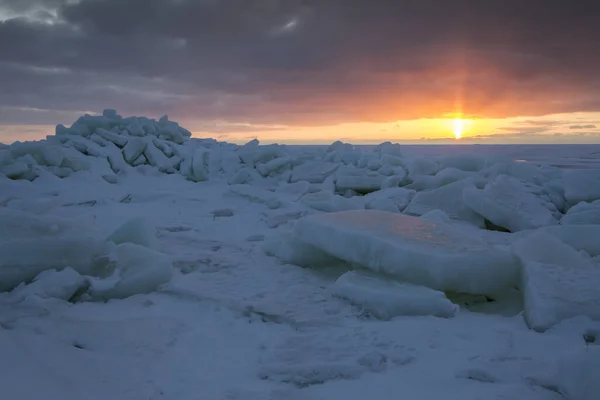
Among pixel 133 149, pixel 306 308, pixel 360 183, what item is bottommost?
pixel 306 308

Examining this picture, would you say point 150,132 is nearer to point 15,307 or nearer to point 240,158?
point 240,158

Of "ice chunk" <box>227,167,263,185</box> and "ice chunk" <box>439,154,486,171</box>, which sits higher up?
"ice chunk" <box>439,154,486,171</box>

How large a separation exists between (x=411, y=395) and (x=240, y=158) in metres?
6.51

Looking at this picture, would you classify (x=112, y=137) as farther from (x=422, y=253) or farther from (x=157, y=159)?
(x=422, y=253)

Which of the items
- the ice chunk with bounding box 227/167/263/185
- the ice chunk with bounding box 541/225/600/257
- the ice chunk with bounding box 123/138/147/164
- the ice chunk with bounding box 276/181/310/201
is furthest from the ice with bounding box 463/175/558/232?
the ice chunk with bounding box 123/138/147/164

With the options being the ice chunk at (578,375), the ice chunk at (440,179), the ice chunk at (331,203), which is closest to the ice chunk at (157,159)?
the ice chunk at (331,203)

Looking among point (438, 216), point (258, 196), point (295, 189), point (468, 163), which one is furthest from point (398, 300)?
point (468, 163)

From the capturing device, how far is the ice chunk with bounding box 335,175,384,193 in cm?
582

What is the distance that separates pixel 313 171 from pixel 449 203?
2.90 metres

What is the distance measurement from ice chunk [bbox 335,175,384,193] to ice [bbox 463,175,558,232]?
1.86 metres

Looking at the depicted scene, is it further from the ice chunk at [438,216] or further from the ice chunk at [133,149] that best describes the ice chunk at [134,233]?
the ice chunk at [133,149]

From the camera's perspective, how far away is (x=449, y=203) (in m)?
4.34

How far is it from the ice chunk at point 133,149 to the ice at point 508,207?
547 cm

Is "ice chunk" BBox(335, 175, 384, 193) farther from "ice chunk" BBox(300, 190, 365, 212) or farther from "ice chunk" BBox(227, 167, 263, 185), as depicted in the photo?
"ice chunk" BBox(227, 167, 263, 185)
